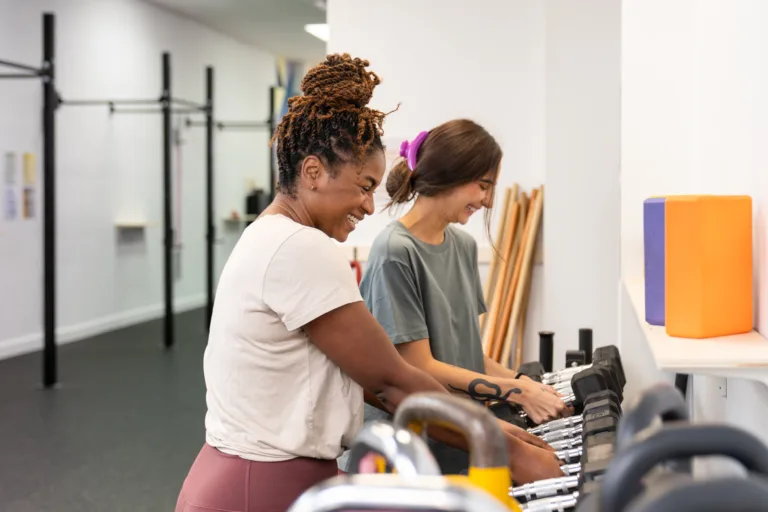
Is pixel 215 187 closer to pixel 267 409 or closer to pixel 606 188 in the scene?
pixel 606 188

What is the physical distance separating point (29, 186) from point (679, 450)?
25.9 feet

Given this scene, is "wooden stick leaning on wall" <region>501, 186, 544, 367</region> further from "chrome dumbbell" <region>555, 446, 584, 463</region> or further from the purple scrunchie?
"chrome dumbbell" <region>555, 446, 584, 463</region>

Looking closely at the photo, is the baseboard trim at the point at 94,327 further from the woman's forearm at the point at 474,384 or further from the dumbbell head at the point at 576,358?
the woman's forearm at the point at 474,384

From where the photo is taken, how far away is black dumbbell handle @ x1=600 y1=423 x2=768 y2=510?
1.95 feet

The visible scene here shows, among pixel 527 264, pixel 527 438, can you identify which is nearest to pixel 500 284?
pixel 527 264

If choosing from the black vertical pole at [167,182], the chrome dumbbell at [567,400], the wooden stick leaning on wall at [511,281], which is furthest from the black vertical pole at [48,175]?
the chrome dumbbell at [567,400]

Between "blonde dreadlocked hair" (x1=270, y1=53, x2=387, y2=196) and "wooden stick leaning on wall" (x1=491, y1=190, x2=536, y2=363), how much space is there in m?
2.86

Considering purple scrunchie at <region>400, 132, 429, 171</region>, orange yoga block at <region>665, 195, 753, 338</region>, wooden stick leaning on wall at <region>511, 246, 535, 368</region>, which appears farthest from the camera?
wooden stick leaning on wall at <region>511, 246, 535, 368</region>

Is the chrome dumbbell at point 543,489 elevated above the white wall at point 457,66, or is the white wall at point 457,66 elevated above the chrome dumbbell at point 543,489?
the white wall at point 457,66

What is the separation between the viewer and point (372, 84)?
1.63m

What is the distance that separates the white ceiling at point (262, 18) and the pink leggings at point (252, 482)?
8.62 metres

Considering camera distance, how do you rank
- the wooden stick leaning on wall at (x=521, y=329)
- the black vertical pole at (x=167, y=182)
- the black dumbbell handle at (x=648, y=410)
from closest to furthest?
the black dumbbell handle at (x=648, y=410) < the wooden stick leaning on wall at (x=521, y=329) < the black vertical pole at (x=167, y=182)

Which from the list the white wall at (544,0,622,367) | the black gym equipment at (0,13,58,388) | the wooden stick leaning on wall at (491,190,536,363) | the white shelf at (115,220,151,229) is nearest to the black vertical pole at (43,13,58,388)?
the black gym equipment at (0,13,58,388)

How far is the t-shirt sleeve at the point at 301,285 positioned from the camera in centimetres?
139
